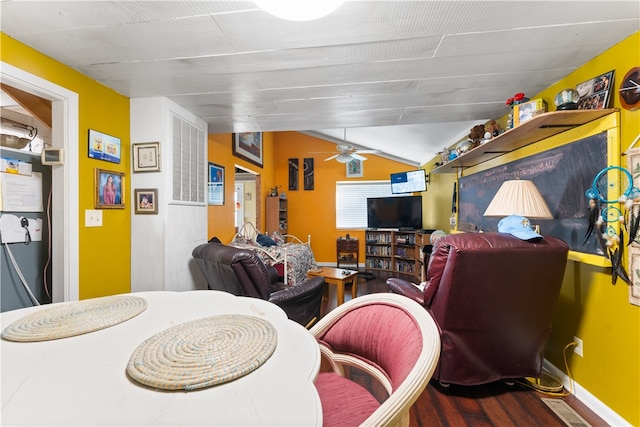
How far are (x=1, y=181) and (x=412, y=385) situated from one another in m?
2.41

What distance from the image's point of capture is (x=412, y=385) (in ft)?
2.21

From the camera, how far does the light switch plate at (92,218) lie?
195cm

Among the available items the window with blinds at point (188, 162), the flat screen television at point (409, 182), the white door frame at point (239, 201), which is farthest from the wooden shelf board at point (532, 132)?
the white door frame at point (239, 201)

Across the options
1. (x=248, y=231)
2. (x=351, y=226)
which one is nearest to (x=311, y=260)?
(x=248, y=231)

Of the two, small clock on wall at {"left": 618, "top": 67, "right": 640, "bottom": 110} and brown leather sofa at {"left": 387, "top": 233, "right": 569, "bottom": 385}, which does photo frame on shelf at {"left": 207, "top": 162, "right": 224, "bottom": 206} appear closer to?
brown leather sofa at {"left": 387, "top": 233, "right": 569, "bottom": 385}

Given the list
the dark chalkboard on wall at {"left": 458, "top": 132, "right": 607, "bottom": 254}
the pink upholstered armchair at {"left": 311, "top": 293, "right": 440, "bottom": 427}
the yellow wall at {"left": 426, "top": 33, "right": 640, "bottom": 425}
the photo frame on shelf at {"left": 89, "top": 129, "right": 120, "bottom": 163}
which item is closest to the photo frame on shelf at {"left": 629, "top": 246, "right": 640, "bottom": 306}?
the yellow wall at {"left": 426, "top": 33, "right": 640, "bottom": 425}

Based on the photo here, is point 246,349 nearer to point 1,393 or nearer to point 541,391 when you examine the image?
point 1,393

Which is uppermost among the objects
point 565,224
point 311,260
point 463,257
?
point 565,224

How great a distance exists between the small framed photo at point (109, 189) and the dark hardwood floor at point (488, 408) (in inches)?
105

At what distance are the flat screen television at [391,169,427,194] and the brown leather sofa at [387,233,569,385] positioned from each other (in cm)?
367

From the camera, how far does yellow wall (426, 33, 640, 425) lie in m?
1.41

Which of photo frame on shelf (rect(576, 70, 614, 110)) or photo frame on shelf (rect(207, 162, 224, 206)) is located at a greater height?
photo frame on shelf (rect(576, 70, 614, 110))

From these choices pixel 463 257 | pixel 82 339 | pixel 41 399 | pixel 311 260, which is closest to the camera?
pixel 41 399

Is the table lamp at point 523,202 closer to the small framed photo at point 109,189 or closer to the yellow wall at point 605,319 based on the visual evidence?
the yellow wall at point 605,319
